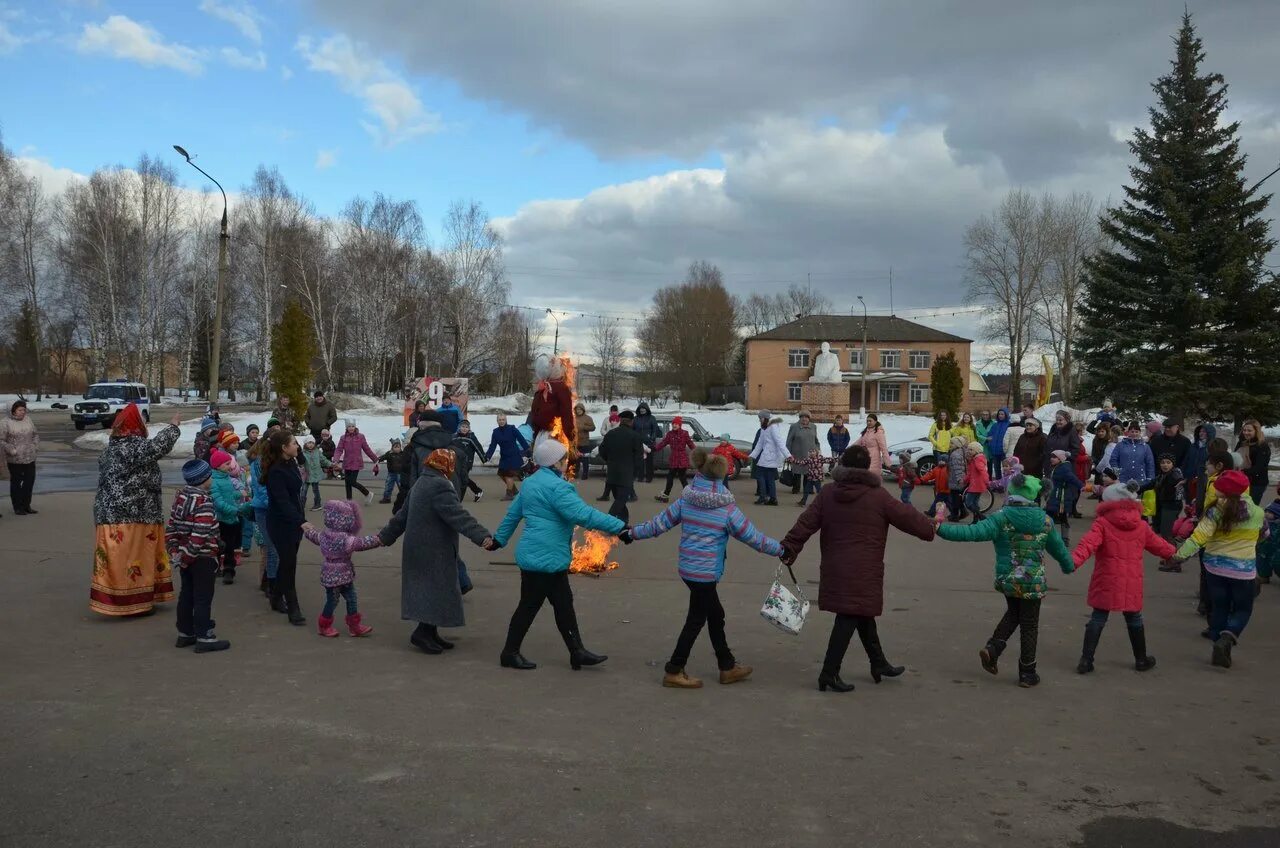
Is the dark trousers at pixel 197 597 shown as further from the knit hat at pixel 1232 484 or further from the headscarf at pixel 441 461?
the knit hat at pixel 1232 484

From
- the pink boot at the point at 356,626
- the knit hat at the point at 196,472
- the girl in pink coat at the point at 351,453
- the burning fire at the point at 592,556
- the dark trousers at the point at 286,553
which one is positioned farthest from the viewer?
the girl in pink coat at the point at 351,453

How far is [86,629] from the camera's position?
24.9ft

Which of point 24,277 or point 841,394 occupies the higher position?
point 24,277

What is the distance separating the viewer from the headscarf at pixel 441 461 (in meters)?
7.23

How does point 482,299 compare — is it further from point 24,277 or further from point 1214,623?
point 1214,623

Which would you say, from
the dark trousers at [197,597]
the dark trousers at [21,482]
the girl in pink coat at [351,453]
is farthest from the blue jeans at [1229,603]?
the dark trousers at [21,482]

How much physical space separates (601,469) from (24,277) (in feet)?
161

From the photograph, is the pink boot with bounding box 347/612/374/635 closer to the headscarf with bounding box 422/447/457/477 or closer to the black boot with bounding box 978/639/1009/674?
the headscarf with bounding box 422/447/457/477

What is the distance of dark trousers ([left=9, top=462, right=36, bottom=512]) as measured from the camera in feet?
45.8

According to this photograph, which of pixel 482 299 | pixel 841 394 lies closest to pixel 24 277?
pixel 482 299

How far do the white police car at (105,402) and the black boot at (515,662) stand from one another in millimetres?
34070

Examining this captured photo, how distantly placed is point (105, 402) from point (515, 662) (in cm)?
3763

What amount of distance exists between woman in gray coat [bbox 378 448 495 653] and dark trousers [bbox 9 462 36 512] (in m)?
9.92

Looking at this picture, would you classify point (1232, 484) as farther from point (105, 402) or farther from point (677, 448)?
point (105, 402)
